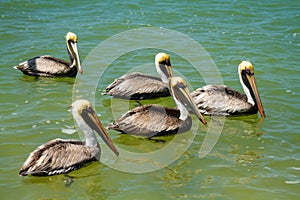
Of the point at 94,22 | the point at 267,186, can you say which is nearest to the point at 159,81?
the point at 267,186

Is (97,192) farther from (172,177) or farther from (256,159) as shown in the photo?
(256,159)

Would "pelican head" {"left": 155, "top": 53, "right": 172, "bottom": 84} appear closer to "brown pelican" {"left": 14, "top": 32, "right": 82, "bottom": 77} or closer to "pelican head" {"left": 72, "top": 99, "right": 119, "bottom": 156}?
"brown pelican" {"left": 14, "top": 32, "right": 82, "bottom": 77}

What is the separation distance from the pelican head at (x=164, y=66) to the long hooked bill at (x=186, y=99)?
1400 mm

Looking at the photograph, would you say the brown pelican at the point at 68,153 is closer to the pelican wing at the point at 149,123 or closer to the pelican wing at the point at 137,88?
the pelican wing at the point at 149,123

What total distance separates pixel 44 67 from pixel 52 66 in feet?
0.52

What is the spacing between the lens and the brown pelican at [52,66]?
9.30 metres

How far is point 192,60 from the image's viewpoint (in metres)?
10.5

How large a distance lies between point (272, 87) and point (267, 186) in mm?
3601

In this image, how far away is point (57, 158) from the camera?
5586 millimetres

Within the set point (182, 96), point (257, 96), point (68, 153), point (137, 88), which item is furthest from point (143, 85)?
point (68, 153)

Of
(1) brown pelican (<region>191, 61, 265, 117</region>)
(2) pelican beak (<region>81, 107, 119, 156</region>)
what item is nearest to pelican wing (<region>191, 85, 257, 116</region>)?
(1) brown pelican (<region>191, 61, 265, 117</region>)

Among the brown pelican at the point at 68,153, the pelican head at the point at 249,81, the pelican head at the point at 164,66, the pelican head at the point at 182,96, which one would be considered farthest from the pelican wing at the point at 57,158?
the pelican head at the point at 249,81

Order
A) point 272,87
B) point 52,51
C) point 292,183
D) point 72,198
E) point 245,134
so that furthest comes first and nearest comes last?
point 52,51, point 272,87, point 245,134, point 292,183, point 72,198

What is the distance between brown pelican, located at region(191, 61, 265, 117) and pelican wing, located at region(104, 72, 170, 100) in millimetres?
807
